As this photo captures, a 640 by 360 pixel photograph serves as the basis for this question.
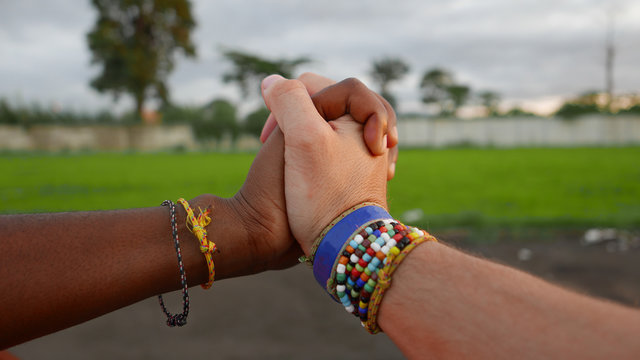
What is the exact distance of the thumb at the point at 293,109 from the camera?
1.25 metres

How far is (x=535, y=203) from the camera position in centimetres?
786

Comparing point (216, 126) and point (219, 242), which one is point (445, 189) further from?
point (216, 126)

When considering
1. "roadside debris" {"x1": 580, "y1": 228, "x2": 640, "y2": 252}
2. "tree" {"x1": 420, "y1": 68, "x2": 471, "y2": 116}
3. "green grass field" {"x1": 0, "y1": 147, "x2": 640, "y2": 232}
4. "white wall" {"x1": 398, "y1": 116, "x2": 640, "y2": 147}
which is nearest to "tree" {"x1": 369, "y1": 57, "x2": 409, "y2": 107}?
"tree" {"x1": 420, "y1": 68, "x2": 471, "y2": 116}

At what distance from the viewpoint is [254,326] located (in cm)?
305

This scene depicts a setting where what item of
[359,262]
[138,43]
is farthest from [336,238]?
[138,43]

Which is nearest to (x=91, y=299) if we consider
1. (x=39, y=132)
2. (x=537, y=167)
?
(x=537, y=167)

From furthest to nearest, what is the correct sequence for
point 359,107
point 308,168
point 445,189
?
point 445,189
point 359,107
point 308,168

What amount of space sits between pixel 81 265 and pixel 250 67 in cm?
3174

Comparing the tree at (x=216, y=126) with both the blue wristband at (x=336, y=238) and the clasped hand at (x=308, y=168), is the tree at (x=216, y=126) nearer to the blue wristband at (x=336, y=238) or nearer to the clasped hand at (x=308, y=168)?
the clasped hand at (x=308, y=168)

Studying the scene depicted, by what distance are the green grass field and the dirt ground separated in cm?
193

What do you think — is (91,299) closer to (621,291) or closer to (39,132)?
(621,291)

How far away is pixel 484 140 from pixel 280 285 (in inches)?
1167

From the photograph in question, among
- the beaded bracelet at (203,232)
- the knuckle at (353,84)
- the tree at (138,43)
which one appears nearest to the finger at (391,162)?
the knuckle at (353,84)

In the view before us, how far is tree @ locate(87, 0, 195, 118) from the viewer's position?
2720 cm
